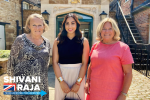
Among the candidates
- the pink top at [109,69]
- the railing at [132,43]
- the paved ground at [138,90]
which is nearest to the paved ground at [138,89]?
the paved ground at [138,90]

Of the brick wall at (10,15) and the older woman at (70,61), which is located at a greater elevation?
the brick wall at (10,15)

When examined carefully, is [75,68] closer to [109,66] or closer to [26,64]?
[109,66]

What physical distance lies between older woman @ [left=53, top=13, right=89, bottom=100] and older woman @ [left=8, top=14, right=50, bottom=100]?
233 mm

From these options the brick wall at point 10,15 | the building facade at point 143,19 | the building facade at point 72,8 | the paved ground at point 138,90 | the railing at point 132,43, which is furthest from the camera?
the brick wall at point 10,15

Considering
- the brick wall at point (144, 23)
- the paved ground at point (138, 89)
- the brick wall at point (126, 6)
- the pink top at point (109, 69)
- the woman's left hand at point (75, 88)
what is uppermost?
the brick wall at point (126, 6)

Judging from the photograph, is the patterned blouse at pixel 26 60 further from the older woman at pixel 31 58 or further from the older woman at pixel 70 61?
the older woman at pixel 70 61

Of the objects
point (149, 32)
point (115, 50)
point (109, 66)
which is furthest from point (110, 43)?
point (149, 32)

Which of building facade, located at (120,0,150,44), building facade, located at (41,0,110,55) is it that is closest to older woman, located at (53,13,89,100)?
building facade, located at (41,0,110,55)

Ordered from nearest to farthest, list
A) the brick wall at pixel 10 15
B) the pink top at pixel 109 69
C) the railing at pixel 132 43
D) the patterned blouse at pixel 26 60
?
the pink top at pixel 109 69 < the patterned blouse at pixel 26 60 < the railing at pixel 132 43 < the brick wall at pixel 10 15

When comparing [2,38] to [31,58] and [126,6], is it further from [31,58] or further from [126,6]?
[126,6]

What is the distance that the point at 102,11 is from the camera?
6469 mm

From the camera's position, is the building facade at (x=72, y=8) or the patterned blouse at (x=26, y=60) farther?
the building facade at (x=72, y=8)

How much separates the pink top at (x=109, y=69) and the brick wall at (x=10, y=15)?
29.9 feet

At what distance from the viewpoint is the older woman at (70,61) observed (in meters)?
1.91
